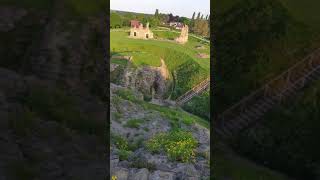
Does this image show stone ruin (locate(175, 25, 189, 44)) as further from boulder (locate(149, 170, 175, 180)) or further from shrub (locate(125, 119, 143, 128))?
boulder (locate(149, 170, 175, 180))

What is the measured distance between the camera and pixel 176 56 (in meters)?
13.2

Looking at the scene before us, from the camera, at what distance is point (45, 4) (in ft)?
47.3

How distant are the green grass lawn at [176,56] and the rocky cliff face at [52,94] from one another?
1152mm

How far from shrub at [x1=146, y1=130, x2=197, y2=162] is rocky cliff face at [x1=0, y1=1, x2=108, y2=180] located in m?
1.26

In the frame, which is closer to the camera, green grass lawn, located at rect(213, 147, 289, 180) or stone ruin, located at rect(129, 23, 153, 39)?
stone ruin, located at rect(129, 23, 153, 39)

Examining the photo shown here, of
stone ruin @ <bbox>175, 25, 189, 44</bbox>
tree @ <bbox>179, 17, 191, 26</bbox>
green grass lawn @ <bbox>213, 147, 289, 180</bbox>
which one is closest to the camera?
tree @ <bbox>179, 17, 191, 26</bbox>

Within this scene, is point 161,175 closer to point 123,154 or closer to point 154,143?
point 154,143

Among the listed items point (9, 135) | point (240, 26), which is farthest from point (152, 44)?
point (9, 135)

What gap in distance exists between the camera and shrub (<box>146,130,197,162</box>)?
1294 centimetres

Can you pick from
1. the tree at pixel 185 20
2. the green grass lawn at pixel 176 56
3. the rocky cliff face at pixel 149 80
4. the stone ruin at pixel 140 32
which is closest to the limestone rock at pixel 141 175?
the rocky cliff face at pixel 149 80

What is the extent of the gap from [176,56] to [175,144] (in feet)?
6.75

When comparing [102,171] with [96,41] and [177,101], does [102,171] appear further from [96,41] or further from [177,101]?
[96,41]

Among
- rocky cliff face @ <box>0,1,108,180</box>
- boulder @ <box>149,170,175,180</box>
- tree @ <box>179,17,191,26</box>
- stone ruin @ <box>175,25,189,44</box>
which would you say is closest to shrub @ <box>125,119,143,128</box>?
rocky cliff face @ <box>0,1,108,180</box>

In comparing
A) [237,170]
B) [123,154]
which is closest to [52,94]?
[123,154]
